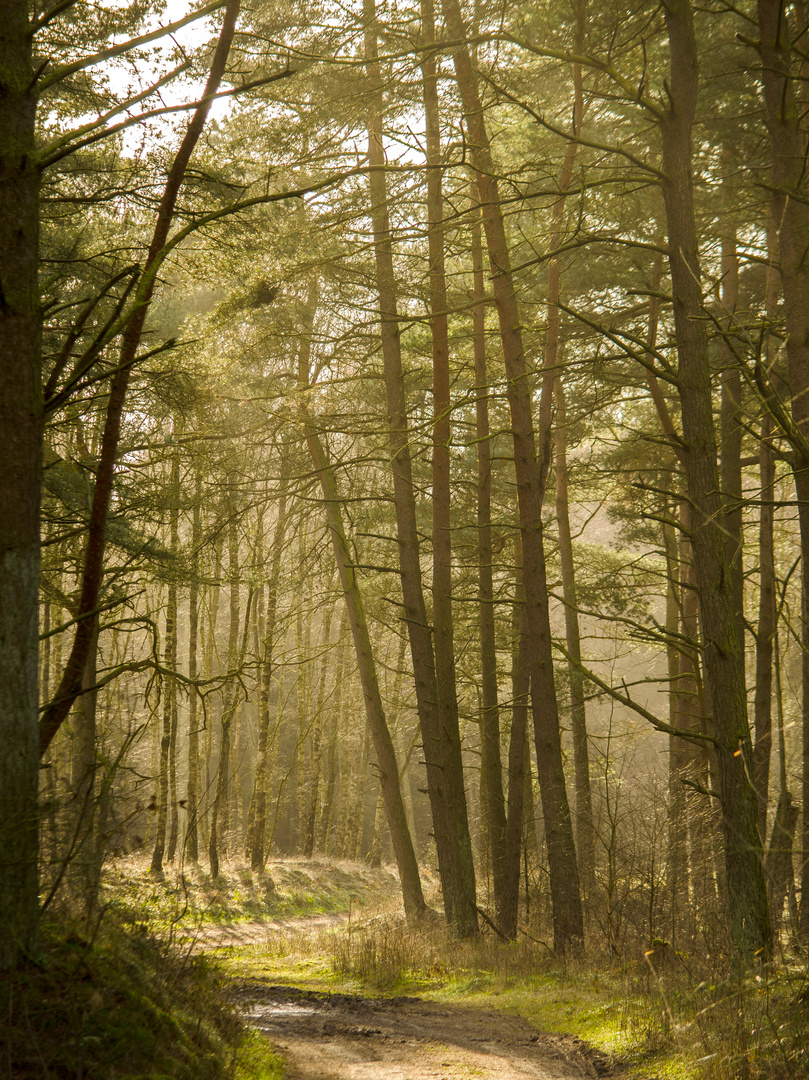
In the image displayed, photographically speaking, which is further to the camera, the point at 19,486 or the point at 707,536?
the point at 707,536

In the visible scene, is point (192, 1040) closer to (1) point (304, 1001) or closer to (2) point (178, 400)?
(1) point (304, 1001)

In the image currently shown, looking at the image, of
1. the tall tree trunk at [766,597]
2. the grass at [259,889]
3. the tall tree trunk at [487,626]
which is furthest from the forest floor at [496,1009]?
the tall tree trunk at [766,597]

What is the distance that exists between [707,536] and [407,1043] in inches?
172

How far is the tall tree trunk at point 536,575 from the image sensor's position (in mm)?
8945

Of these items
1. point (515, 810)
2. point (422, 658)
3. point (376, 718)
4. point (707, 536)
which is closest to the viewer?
point (707, 536)

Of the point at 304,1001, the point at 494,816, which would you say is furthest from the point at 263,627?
the point at 304,1001

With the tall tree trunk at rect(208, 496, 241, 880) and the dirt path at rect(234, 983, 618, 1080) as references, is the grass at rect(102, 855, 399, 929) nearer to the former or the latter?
the tall tree trunk at rect(208, 496, 241, 880)

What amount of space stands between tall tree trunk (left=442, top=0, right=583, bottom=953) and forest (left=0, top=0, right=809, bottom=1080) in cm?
5

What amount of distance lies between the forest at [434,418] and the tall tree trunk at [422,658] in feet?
0.20

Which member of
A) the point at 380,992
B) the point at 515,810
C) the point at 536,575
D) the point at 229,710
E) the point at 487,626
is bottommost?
the point at 380,992

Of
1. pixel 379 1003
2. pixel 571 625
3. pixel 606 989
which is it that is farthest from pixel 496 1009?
pixel 571 625

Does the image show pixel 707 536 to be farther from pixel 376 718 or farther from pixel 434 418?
pixel 376 718

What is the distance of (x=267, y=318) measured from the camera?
35.2 feet

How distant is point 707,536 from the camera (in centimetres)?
616
